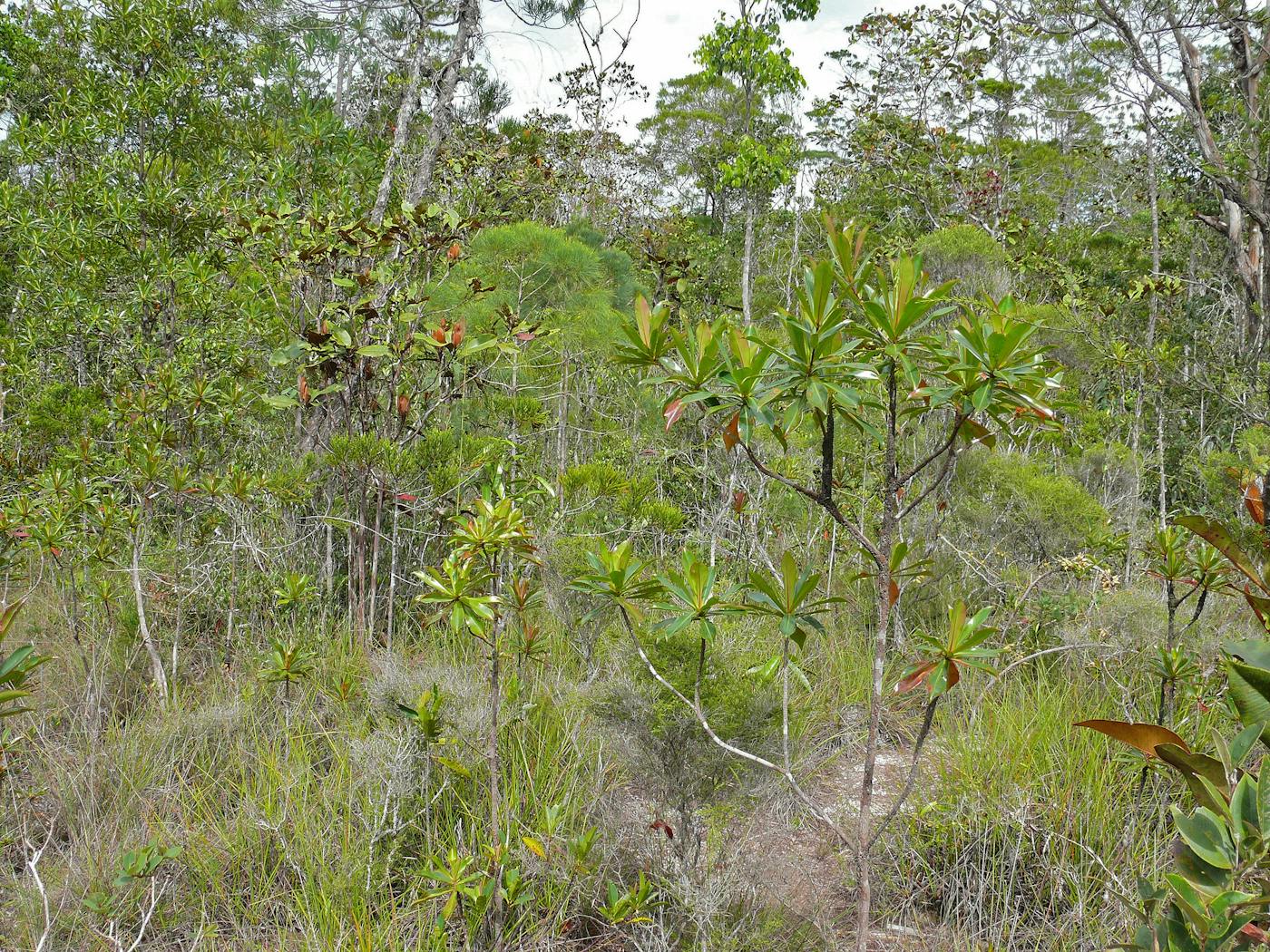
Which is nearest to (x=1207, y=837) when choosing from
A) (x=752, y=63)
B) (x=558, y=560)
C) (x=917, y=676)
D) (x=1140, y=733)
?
(x=1140, y=733)

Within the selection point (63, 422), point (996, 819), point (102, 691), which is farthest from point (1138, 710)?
point (63, 422)

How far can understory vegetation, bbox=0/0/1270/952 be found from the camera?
166 centimetres

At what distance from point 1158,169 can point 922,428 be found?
6.28 meters

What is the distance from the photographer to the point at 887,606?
154 centimetres

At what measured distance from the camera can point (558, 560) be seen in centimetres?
311

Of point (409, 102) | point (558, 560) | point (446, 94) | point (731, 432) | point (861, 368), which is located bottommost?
point (558, 560)

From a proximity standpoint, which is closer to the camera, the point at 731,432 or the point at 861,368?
the point at 861,368

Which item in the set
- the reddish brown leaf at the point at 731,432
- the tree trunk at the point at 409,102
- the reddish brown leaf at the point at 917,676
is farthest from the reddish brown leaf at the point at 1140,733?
the tree trunk at the point at 409,102

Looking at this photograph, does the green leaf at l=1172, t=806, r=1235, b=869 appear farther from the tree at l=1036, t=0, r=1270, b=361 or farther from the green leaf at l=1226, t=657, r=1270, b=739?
the tree at l=1036, t=0, r=1270, b=361

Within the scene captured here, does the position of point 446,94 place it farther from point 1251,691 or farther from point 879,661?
point 1251,691

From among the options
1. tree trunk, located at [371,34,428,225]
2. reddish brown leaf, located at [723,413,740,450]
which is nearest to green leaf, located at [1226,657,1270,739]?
reddish brown leaf, located at [723,413,740,450]

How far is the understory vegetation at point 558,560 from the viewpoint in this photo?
5.43 feet

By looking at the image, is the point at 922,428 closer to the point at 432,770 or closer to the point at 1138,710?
the point at 1138,710

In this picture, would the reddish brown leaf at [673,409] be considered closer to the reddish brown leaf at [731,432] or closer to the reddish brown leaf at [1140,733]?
the reddish brown leaf at [731,432]
